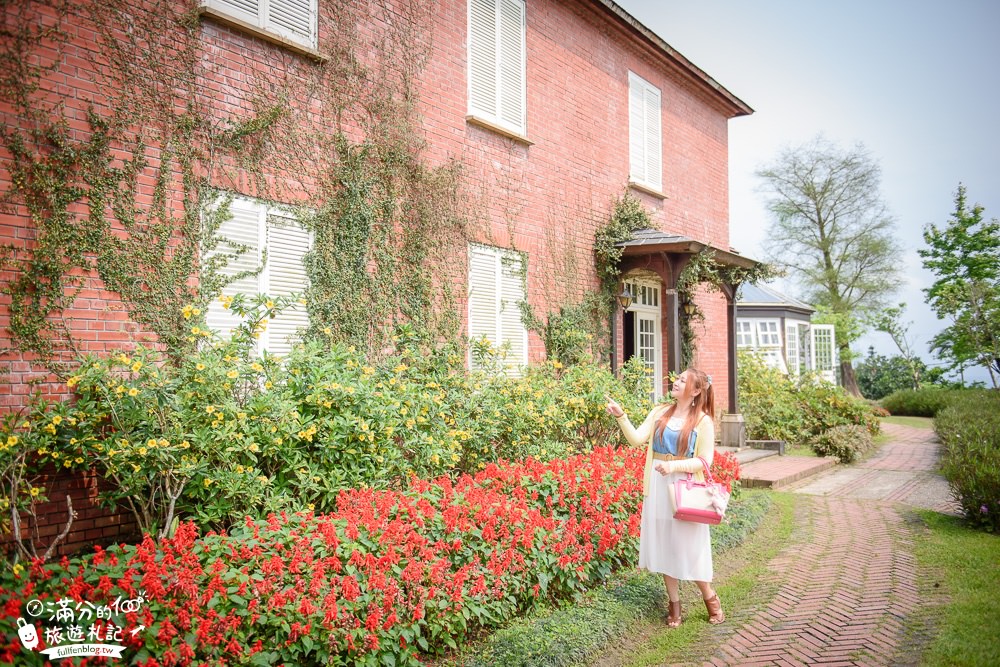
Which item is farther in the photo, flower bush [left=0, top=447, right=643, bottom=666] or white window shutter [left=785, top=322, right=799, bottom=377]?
white window shutter [left=785, top=322, right=799, bottom=377]

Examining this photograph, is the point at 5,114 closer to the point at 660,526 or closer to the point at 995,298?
the point at 660,526

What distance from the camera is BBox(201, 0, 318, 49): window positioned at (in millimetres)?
5789

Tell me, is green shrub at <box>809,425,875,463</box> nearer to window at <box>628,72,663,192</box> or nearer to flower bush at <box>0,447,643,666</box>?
window at <box>628,72,663,192</box>

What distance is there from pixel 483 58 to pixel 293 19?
3.00m

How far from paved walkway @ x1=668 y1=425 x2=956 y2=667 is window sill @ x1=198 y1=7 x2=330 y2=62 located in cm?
633

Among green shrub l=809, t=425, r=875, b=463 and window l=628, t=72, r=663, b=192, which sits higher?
window l=628, t=72, r=663, b=192

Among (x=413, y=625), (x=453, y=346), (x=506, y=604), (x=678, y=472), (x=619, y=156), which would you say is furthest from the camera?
(x=619, y=156)

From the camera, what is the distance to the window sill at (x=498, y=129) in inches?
328

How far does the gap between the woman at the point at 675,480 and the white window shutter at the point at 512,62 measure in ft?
18.9

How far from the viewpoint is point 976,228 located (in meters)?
26.2

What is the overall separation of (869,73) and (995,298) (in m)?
11.8

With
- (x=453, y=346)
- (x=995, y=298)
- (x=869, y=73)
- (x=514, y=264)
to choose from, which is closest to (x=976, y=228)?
(x=869, y=73)

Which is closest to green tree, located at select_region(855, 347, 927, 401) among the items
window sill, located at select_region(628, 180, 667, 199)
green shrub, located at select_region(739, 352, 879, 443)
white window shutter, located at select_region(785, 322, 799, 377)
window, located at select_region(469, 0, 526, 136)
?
white window shutter, located at select_region(785, 322, 799, 377)

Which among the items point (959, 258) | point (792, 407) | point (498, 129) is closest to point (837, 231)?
point (959, 258)
